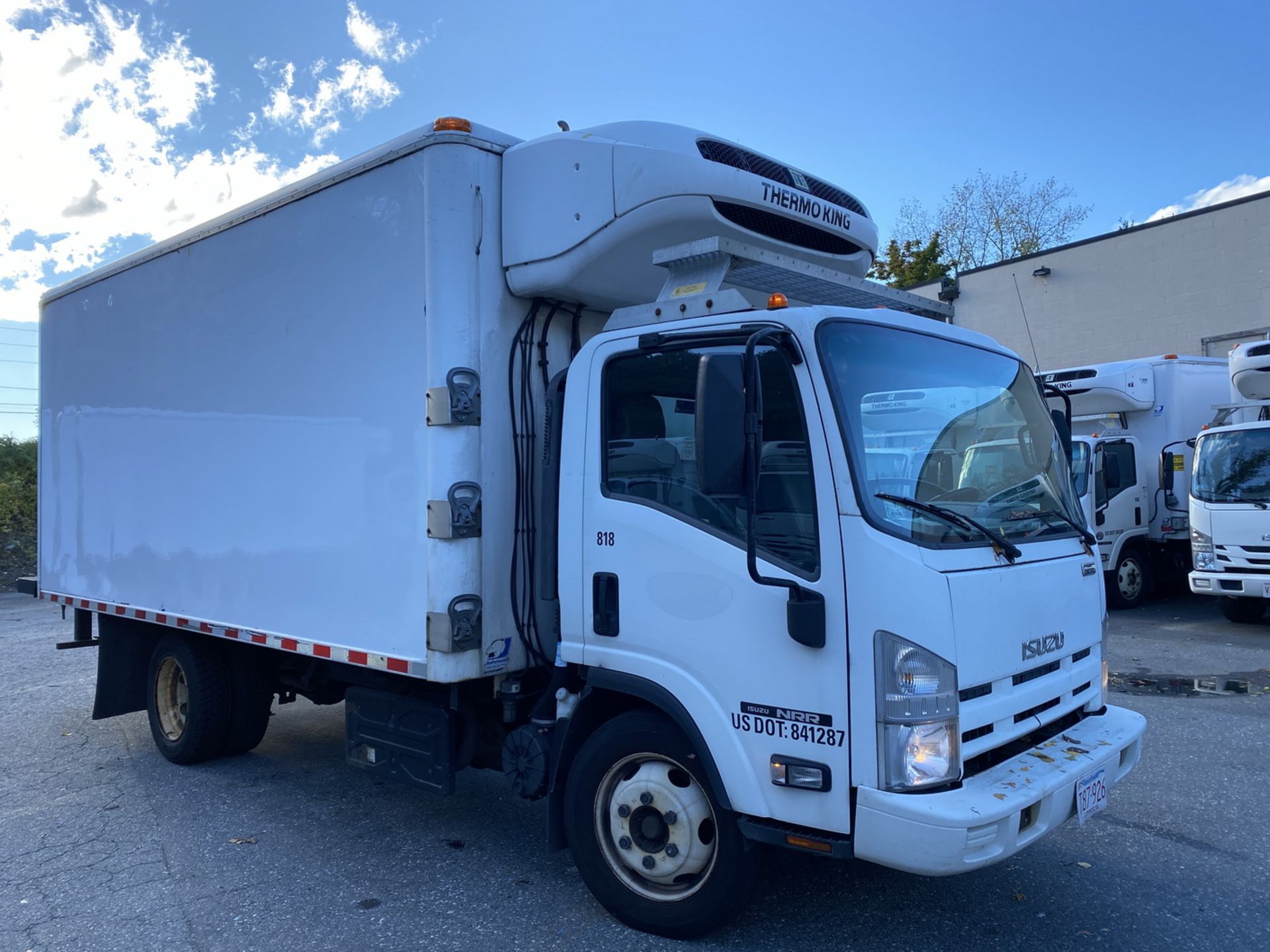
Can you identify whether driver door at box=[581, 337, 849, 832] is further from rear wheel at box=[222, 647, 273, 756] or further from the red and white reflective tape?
rear wheel at box=[222, 647, 273, 756]

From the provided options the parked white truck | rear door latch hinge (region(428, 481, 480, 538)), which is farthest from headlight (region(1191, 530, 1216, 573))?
rear door latch hinge (region(428, 481, 480, 538))

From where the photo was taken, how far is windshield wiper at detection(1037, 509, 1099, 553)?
397 cm

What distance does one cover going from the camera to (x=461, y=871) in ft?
15.1

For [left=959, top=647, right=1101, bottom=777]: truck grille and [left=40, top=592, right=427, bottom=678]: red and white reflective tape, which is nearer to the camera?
[left=959, top=647, right=1101, bottom=777]: truck grille

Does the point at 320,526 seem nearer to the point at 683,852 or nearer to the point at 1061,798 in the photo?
the point at 683,852

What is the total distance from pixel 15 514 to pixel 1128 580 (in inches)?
800

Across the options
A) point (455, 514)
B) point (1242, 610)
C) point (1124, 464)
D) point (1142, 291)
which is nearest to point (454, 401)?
point (455, 514)

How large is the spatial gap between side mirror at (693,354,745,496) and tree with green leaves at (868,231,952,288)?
31.8 metres

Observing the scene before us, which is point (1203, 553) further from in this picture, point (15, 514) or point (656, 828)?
point (15, 514)

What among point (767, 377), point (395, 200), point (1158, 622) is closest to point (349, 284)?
point (395, 200)

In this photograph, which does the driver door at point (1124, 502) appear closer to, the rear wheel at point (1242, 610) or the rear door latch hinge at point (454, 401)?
the rear wheel at point (1242, 610)

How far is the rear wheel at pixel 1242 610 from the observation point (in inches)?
432

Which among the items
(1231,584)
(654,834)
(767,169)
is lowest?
(654,834)

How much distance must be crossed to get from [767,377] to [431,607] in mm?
1790
